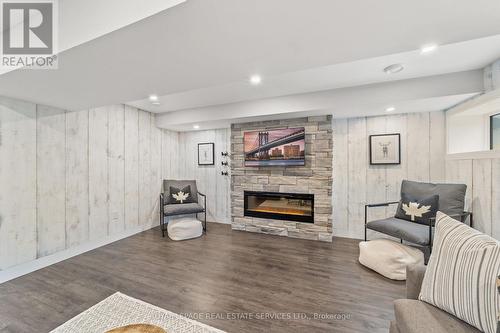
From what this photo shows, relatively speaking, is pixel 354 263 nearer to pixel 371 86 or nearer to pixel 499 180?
pixel 499 180

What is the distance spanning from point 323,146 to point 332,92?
34.4 inches

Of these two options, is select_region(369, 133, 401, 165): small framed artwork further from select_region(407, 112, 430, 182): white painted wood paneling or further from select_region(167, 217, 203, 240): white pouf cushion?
select_region(167, 217, 203, 240): white pouf cushion

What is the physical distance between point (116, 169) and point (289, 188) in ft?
10.0

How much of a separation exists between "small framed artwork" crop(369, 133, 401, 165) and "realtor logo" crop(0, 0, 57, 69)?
13.1ft

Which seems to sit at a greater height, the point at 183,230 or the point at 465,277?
the point at 465,277

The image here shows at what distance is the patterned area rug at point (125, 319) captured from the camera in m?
1.54

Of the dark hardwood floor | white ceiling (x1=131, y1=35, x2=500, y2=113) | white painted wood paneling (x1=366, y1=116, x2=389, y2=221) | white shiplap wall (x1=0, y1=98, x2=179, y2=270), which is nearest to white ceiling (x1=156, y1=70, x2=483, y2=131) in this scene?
white ceiling (x1=131, y1=35, x2=500, y2=113)

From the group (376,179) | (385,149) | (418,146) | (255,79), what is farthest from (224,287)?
(418,146)

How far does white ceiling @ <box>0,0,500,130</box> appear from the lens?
1.01 meters

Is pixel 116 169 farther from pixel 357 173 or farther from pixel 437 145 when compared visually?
pixel 437 145

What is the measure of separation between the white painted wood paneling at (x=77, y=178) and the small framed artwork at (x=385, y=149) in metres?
4.55

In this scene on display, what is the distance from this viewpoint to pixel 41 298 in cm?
191

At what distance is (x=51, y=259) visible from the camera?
2.57m

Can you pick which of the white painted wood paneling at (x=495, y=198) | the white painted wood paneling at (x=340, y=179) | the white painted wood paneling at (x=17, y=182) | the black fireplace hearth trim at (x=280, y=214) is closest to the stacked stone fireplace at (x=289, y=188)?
the black fireplace hearth trim at (x=280, y=214)
